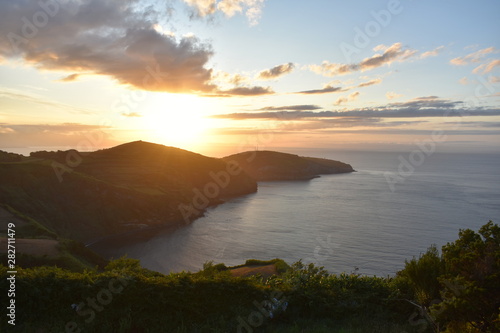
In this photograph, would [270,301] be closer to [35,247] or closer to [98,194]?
[35,247]

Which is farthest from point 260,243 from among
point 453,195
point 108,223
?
point 453,195

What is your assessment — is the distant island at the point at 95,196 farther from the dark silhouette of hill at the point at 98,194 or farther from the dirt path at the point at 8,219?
the dirt path at the point at 8,219

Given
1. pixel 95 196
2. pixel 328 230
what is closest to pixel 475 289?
pixel 328 230

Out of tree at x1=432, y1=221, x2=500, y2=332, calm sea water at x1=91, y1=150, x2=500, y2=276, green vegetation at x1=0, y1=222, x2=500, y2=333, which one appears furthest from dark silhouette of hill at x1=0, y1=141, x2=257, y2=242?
tree at x1=432, y1=221, x2=500, y2=332

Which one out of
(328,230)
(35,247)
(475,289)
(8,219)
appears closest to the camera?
(475,289)

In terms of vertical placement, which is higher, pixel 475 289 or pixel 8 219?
pixel 475 289

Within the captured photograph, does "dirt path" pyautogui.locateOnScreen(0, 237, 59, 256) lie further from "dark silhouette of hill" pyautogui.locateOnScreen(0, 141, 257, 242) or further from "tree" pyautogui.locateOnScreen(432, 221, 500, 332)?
"tree" pyautogui.locateOnScreen(432, 221, 500, 332)

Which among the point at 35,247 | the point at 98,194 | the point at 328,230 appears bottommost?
the point at 328,230

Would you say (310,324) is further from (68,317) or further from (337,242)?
(337,242)
